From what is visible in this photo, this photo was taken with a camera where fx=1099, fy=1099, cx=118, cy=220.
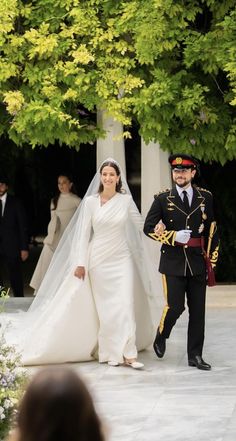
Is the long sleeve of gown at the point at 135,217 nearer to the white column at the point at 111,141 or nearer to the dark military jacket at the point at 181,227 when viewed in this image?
the dark military jacket at the point at 181,227

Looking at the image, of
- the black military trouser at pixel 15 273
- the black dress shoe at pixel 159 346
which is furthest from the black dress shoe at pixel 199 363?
the black military trouser at pixel 15 273

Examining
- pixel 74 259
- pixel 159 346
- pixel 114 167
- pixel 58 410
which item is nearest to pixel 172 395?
pixel 159 346

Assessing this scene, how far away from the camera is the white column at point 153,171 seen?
13.7 m

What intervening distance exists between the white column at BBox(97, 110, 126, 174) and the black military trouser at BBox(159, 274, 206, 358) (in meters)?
4.50

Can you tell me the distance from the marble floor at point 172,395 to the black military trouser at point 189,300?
0.37 metres

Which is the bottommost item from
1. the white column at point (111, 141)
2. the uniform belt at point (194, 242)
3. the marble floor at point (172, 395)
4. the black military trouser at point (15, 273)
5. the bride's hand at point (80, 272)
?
the marble floor at point (172, 395)

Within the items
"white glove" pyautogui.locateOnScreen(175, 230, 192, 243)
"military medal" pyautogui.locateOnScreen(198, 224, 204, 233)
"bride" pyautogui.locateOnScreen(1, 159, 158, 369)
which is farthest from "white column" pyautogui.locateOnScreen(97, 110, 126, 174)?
"white glove" pyautogui.locateOnScreen(175, 230, 192, 243)

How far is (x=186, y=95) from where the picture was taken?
12680 mm

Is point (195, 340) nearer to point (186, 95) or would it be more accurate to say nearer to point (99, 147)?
point (186, 95)

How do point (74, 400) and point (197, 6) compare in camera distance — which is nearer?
point (74, 400)

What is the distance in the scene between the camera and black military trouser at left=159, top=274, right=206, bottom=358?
363 inches

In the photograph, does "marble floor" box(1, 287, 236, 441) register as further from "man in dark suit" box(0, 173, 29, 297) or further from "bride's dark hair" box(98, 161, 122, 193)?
"man in dark suit" box(0, 173, 29, 297)

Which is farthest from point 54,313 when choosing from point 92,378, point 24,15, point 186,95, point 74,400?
point 74,400

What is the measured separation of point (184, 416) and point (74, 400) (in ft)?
18.4
